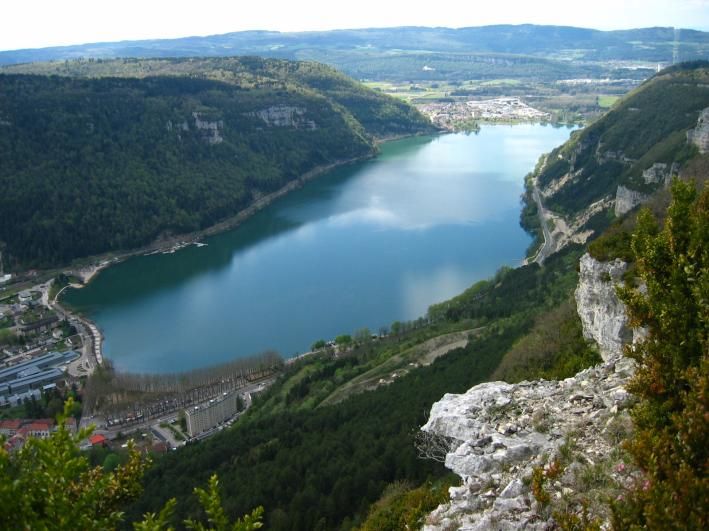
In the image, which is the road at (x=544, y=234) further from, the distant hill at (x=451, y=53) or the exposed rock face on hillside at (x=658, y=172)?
the distant hill at (x=451, y=53)

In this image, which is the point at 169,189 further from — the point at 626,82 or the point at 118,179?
the point at 626,82

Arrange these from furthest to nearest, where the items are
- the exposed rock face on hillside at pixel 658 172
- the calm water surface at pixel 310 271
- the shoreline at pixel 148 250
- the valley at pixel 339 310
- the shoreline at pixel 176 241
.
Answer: the shoreline at pixel 176 241 → the exposed rock face on hillside at pixel 658 172 → the shoreline at pixel 148 250 → the calm water surface at pixel 310 271 → the valley at pixel 339 310

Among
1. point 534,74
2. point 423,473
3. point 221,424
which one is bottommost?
point 221,424

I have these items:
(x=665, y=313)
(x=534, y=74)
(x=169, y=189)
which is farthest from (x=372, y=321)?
(x=534, y=74)

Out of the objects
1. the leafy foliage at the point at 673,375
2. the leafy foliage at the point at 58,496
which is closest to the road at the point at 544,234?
the leafy foliage at the point at 673,375

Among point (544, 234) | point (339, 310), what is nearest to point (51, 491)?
point (339, 310)

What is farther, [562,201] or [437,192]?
[437,192]
